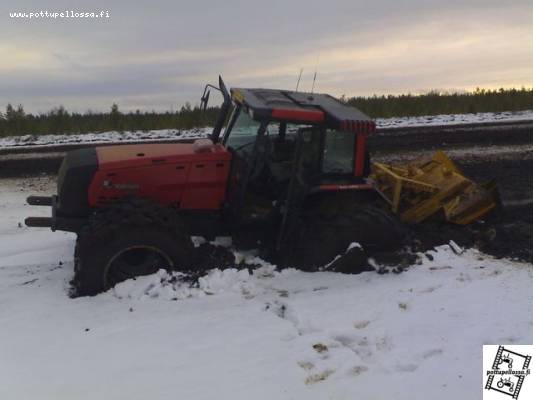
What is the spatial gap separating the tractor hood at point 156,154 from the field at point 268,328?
3.62ft

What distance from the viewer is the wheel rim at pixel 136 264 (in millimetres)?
5117

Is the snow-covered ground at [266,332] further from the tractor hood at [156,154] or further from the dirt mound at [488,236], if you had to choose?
the tractor hood at [156,154]

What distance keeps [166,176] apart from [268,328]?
1870mm

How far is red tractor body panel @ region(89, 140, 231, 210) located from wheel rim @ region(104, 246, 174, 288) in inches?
22.7

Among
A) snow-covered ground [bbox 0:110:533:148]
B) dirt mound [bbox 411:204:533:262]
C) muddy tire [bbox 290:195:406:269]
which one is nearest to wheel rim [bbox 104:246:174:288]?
muddy tire [bbox 290:195:406:269]

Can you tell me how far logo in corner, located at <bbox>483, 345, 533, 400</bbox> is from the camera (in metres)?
3.80

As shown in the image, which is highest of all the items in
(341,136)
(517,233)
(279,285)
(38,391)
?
(341,136)

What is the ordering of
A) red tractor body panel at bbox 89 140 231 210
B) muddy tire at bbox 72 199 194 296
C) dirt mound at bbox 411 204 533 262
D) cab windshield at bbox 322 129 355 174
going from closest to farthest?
muddy tire at bbox 72 199 194 296 → red tractor body panel at bbox 89 140 231 210 → cab windshield at bbox 322 129 355 174 → dirt mound at bbox 411 204 533 262

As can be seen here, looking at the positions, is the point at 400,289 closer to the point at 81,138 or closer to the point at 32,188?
the point at 32,188

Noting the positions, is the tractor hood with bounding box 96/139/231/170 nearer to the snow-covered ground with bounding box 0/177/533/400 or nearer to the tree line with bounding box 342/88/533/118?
the snow-covered ground with bounding box 0/177/533/400

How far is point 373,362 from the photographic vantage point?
407cm

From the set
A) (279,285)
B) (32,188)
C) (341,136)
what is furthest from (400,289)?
(32,188)

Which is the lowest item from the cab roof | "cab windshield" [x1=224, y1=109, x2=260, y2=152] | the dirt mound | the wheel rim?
the wheel rim

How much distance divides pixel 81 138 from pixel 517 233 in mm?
12868
